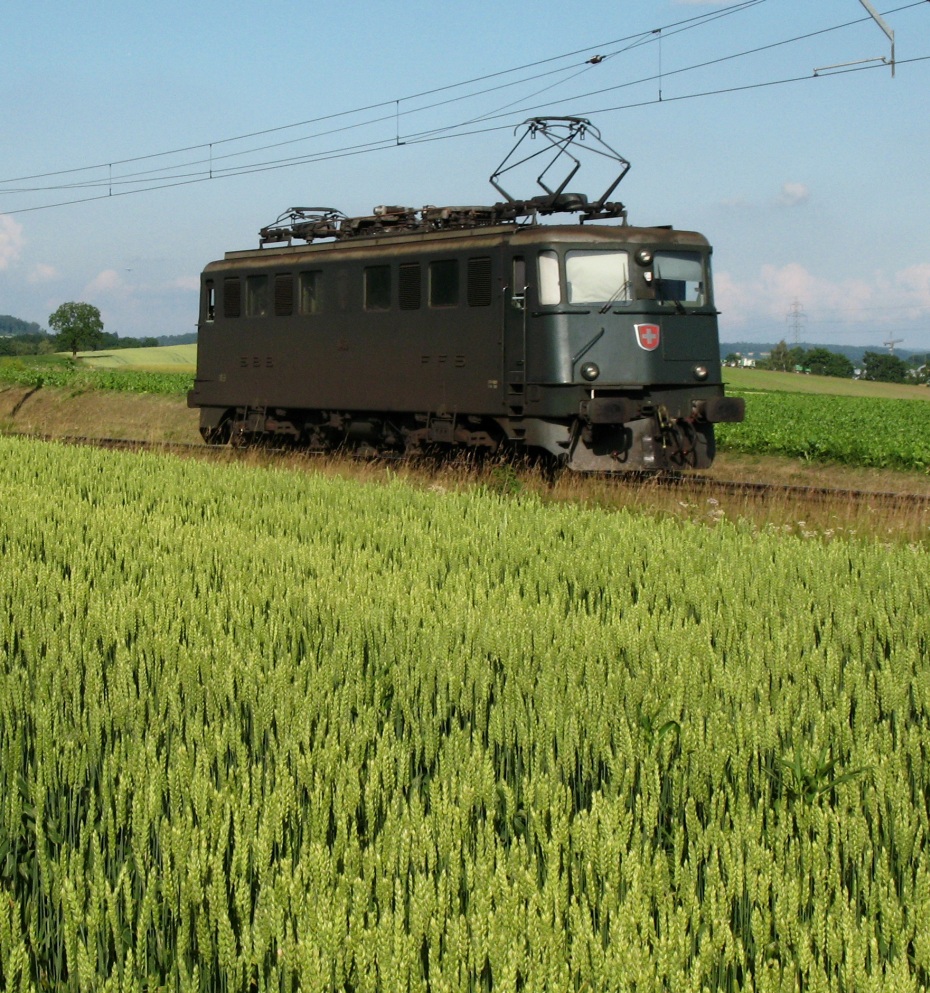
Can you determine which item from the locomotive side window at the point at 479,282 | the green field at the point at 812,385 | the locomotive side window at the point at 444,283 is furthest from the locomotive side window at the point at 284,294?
the green field at the point at 812,385

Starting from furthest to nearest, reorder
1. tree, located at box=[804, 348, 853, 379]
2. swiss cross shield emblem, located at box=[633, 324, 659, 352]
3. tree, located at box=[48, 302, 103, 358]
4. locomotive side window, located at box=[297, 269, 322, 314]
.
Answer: tree, located at box=[804, 348, 853, 379], tree, located at box=[48, 302, 103, 358], locomotive side window, located at box=[297, 269, 322, 314], swiss cross shield emblem, located at box=[633, 324, 659, 352]

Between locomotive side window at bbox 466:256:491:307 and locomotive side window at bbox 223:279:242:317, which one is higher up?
locomotive side window at bbox 223:279:242:317

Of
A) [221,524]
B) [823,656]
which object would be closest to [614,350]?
[221,524]

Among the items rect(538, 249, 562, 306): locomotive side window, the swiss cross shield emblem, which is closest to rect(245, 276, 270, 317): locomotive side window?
rect(538, 249, 562, 306): locomotive side window

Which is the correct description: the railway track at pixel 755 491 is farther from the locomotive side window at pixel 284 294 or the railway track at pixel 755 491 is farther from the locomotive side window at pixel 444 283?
the locomotive side window at pixel 284 294

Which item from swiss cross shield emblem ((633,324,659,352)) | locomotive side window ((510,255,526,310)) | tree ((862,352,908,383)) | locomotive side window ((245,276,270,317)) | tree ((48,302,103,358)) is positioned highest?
tree ((48,302,103,358))

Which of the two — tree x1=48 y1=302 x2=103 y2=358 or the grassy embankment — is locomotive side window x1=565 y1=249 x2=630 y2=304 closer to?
the grassy embankment

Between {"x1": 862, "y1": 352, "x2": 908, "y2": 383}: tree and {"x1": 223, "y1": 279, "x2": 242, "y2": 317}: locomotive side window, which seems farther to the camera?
{"x1": 862, "y1": 352, "x2": 908, "y2": 383}: tree

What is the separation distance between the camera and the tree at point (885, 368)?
119 metres

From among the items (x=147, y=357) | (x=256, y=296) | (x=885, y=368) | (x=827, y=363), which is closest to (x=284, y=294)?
(x=256, y=296)

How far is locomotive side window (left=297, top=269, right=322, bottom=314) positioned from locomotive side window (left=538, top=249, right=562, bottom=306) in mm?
4262

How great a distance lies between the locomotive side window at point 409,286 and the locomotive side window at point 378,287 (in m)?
0.27

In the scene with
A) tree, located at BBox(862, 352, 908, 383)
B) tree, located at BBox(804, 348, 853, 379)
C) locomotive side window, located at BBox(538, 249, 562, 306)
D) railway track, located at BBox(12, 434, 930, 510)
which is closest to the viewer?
railway track, located at BBox(12, 434, 930, 510)

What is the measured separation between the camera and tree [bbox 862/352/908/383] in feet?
390
